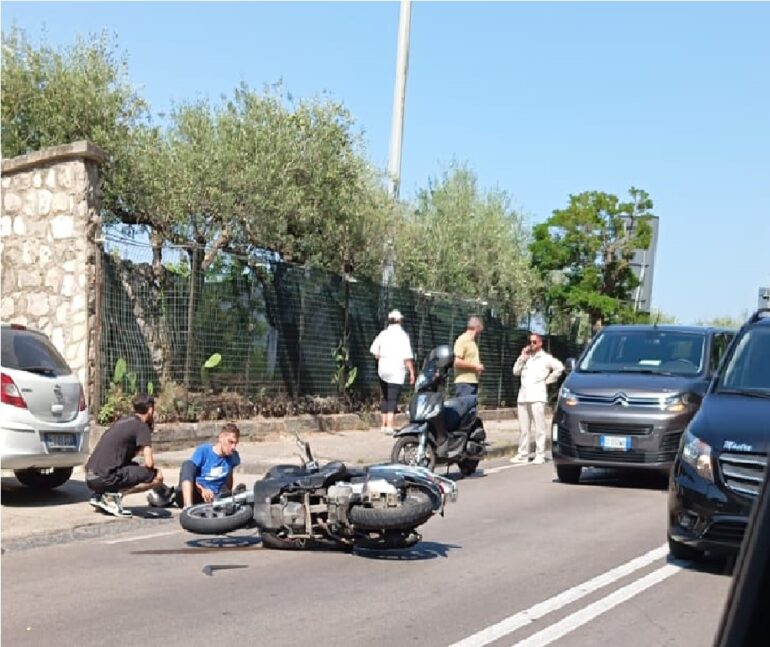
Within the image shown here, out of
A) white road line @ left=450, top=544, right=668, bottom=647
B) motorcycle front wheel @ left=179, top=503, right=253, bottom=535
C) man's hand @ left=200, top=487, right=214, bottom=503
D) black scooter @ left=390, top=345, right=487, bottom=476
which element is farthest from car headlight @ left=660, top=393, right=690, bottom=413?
motorcycle front wheel @ left=179, top=503, right=253, bottom=535

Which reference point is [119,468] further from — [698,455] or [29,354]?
[698,455]

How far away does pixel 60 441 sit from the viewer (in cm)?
1123

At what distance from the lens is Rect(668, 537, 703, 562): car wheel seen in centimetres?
885

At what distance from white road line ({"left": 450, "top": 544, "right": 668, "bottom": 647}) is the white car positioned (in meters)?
5.43

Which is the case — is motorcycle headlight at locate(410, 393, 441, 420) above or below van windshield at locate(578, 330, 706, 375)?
below

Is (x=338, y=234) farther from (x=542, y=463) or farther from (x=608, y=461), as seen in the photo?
(x=608, y=461)

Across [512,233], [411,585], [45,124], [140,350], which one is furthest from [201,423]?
[512,233]

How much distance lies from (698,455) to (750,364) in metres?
1.74

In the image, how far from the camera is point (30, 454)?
426 inches

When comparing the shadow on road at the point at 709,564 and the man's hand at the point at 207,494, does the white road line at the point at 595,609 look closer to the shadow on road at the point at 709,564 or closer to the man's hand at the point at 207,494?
the shadow on road at the point at 709,564

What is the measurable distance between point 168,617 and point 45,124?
1332 cm

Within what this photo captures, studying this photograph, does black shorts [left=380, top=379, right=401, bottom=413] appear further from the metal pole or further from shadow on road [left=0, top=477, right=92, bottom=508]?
shadow on road [left=0, top=477, right=92, bottom=508]

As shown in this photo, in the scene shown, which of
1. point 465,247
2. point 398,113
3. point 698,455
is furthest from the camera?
point 465,247

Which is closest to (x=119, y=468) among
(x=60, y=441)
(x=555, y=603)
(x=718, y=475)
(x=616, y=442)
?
(x=60, y=441)
